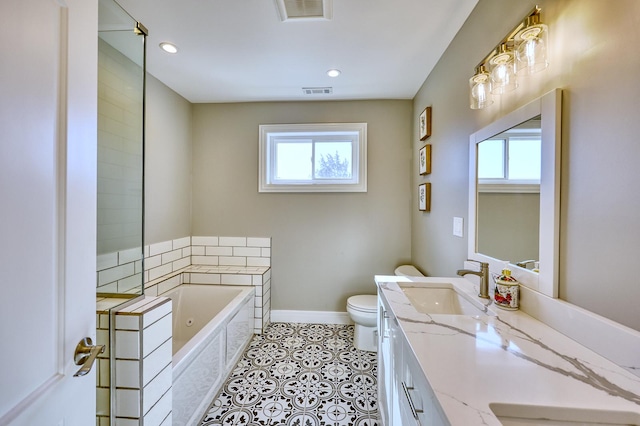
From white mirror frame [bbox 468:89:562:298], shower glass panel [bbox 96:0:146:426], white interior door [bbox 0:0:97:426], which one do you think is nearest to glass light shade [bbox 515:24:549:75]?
white mirror frame [bbox 468:89:562:298]

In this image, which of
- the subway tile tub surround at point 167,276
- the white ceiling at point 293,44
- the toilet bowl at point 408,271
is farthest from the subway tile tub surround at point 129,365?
the toilet bowl at point 408,271

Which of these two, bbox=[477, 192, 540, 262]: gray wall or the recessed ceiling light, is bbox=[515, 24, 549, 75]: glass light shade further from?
the recessed ceiling light

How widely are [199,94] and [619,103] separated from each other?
9.67ft

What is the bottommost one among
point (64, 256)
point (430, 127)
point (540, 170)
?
point (64, 256)

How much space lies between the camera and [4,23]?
0.50 m

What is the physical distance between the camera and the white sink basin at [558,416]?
52cm

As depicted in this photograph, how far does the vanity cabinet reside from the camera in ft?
2.15

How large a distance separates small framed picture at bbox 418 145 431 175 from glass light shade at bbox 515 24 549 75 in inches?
43.5

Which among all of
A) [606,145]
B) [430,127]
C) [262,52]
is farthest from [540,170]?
[262,52]

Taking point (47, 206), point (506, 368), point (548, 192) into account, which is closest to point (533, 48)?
point (548, 192)

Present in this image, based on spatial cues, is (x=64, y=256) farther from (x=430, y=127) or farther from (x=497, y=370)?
(x=430, y=127)

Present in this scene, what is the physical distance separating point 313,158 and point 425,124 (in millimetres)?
1188

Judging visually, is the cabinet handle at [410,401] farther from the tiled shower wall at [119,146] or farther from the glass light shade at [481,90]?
the tiled shower wall at [119,146]

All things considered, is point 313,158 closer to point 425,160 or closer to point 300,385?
point 425,160
